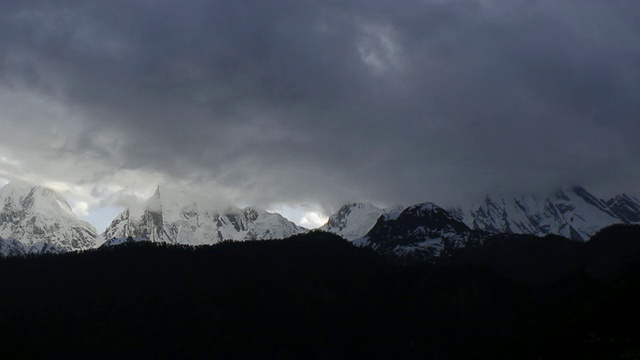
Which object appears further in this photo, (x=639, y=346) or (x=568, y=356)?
(x=568, y=356)

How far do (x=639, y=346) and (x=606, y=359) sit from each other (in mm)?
8815

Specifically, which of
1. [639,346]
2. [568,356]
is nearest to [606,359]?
[639,346]

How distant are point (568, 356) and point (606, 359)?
23325mm

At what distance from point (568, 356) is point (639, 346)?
2128cm

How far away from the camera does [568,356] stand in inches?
7746

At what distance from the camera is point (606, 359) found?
17375 cm

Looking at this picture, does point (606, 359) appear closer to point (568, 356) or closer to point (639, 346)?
point (639, 346)

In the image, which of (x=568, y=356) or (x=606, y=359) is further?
(x=568, y=356)

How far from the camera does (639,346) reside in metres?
178
